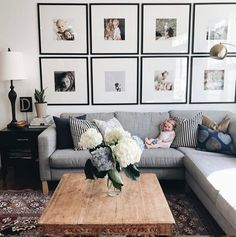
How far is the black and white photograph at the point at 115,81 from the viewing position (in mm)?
3859

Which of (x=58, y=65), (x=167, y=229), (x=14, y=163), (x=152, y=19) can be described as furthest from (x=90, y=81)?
(x=167, y=229)

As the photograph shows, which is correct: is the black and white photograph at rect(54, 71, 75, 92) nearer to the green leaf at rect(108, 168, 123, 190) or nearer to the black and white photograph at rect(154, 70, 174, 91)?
the black and white photograph at rect(154, 70, 174, 91)

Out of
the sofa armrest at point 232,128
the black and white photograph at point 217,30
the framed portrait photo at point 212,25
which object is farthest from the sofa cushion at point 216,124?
the black and white photograph at point 217,30

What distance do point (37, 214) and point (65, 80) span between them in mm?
1819

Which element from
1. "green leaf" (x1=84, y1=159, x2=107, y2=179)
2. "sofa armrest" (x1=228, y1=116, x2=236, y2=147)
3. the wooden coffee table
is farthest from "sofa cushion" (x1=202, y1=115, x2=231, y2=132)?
"green leaf" (x1=84, y1=159, x2=107, y2=179)

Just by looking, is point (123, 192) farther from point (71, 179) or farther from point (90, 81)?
point (90, 81)

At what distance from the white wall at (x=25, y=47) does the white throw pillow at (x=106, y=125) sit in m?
0.46

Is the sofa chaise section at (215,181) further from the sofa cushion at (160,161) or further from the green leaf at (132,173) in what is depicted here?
the green leaf at (132,173)

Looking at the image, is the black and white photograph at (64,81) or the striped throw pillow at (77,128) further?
the black and white photograph at (64,81)

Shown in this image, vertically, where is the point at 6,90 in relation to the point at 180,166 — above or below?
above

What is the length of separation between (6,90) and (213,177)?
2.81 meters

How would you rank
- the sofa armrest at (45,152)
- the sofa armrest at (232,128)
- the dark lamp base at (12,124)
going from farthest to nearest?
the dark lamp base at (12,124) < the sofa armrest at (232,128) < the sofa armrest at (45,152)

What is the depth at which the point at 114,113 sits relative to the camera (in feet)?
12.2

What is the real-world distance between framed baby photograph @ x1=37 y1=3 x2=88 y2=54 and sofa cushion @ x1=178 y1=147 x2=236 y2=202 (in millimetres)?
1910
